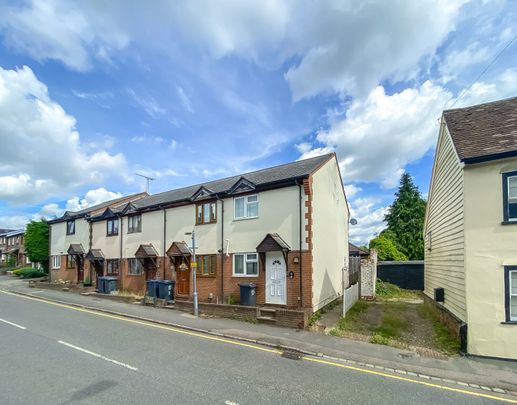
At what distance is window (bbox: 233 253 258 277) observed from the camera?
15.9 meters

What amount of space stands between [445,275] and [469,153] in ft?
18.4

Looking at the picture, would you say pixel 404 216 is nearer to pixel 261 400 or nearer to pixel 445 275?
pixel 445 275

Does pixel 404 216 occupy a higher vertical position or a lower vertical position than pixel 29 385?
higher

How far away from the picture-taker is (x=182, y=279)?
754 inches

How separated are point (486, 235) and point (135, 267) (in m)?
20.0

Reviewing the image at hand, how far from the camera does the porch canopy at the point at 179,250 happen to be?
1859 cm

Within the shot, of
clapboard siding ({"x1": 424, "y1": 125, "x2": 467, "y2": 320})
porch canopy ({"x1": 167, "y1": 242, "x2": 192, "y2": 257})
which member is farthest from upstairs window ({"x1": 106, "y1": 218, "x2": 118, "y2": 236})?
clapboard siding ({"x1": 424, "y1": 125, "x2": 467, "y2": 320})

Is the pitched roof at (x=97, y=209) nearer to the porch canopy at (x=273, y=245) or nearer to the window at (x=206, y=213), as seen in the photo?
the window at (x=206, y=213)

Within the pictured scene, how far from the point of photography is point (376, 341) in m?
10.3

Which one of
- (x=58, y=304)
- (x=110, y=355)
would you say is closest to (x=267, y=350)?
(x=110, y=355)

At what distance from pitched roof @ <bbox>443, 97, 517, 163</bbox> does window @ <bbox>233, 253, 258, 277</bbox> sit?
9686 mm

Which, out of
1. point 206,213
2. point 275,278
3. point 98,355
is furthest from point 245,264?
point 98,355

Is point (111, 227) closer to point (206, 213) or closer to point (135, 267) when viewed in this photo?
point (135, 267)

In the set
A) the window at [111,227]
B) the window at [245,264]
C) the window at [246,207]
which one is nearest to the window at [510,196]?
the window at [246,207]
